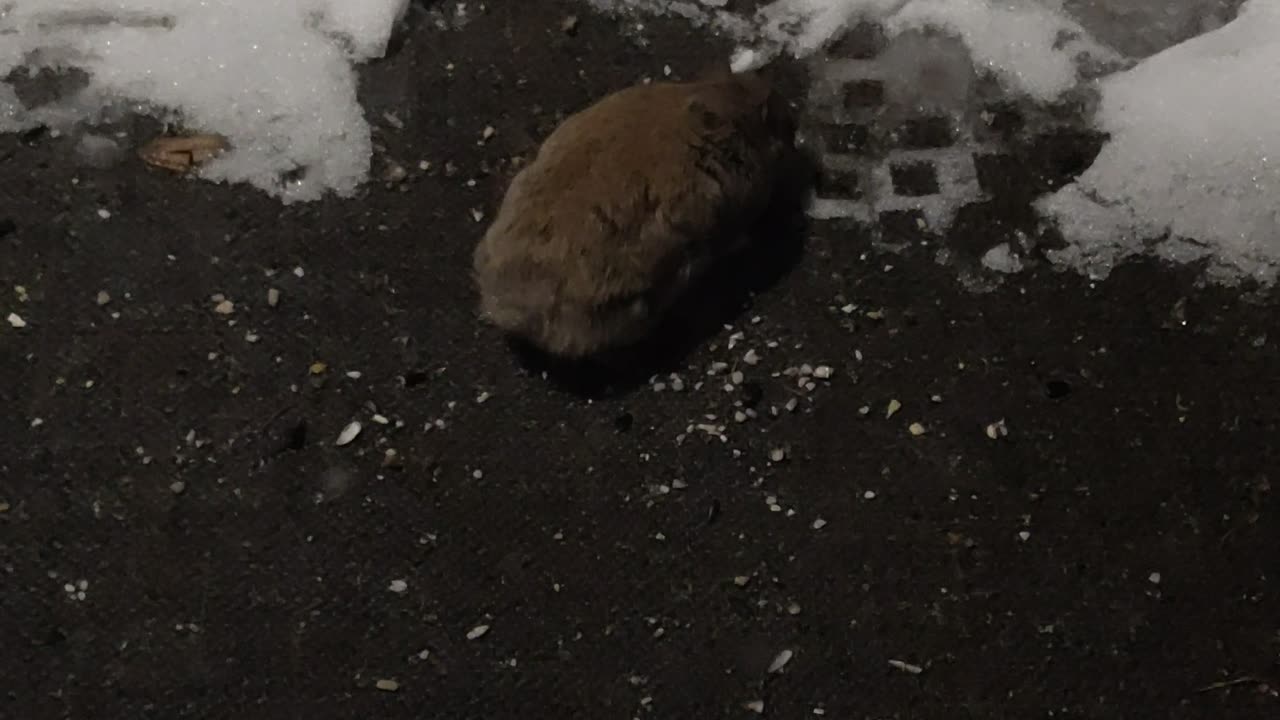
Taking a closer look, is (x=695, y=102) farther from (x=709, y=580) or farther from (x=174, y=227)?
(x=174, y=227)

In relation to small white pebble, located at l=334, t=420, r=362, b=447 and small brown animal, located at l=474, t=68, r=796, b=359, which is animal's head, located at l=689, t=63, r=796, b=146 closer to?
small brown animal, located at l=474, t=68, r=796, b=359

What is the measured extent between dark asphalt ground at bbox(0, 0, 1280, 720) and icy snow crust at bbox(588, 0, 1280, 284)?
0.07 meters

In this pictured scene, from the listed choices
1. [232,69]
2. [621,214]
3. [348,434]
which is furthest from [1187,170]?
[232,69]

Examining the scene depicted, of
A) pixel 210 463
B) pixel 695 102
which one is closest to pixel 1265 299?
pixel 695 102

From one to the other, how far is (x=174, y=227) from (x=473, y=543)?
54cm

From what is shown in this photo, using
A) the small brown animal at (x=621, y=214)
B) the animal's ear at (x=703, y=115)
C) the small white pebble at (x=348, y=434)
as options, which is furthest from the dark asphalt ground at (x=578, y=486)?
the animal's ear at (x=703, y=115)

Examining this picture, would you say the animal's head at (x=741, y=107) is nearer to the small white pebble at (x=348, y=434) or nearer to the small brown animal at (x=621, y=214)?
the small brown animal at (x=621, y=214)

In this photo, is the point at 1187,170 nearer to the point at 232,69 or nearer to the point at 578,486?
the point at 578,486

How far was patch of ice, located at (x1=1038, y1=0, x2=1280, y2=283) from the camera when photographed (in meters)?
1.41

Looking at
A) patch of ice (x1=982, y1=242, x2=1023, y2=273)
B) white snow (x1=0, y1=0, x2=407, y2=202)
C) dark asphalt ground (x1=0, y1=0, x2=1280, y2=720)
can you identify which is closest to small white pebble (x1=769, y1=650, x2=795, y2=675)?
dark asphalt ground (x1=0, y1=0, x2=1280, y2=720)

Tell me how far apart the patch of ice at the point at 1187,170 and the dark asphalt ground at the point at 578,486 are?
5 centimetres

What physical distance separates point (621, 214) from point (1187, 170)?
2.50ft

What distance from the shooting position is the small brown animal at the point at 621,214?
1.16 m

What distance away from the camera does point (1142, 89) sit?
1.46 meters
